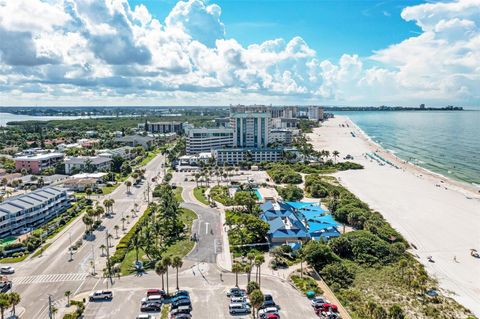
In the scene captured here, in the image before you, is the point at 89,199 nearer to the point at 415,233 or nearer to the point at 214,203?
the point at 214,203

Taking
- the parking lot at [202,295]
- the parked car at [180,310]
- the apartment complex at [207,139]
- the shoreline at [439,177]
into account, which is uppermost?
the apartment complex at [207,139]

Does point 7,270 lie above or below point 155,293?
below

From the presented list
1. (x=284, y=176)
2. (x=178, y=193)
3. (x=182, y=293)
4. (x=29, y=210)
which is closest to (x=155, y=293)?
(x=182, y=293)

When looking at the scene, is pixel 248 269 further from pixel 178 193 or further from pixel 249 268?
pixel 178 193

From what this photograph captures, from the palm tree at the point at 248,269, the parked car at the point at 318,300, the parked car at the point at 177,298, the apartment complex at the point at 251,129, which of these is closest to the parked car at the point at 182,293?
the parked car at the point at 177,298

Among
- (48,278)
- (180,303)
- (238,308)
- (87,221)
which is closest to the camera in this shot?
(238,308)

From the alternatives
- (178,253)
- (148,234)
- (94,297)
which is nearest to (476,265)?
(178,253)

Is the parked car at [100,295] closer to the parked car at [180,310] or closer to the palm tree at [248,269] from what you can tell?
the parked car at [180,310]
